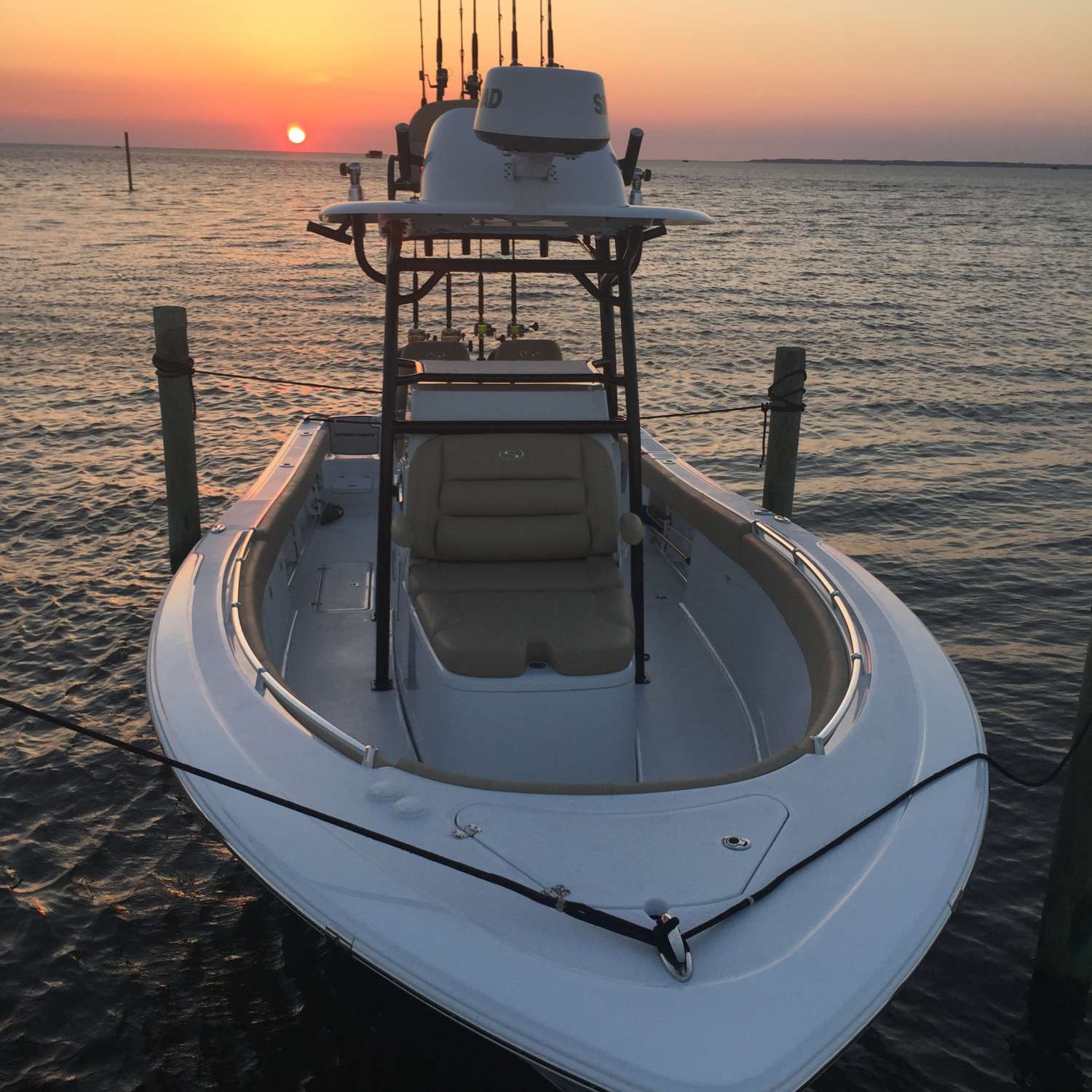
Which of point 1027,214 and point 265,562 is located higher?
point 1027,214

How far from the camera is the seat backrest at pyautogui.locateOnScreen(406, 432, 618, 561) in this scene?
4402 mm

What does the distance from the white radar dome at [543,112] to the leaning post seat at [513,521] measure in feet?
4.34

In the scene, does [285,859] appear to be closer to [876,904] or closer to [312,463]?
[876,904]

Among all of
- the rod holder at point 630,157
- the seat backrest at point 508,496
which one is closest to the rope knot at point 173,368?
the seat backrest at point 508,496

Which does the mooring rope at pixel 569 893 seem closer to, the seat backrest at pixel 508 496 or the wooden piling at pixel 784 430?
the seat backrest at pixel 508 496

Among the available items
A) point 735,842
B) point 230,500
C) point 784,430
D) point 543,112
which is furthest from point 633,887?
point 230,500

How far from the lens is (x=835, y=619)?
404 centimetres

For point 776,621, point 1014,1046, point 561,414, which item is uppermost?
point 561,414

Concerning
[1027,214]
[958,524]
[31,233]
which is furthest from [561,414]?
[1027,214]

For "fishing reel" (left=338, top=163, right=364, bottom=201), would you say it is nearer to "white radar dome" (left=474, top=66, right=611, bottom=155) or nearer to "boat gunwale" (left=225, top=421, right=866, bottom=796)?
"white radar dome" (left=474, top=66, right=611, bottom=155)

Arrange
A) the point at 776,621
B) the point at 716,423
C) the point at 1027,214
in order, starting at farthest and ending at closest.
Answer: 1. the point at 1027,214
2. the point at 716,423
3. the point at 776,621

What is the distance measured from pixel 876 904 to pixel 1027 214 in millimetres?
81442

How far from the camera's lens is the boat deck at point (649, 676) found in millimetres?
4406

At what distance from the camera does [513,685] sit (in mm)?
3713
